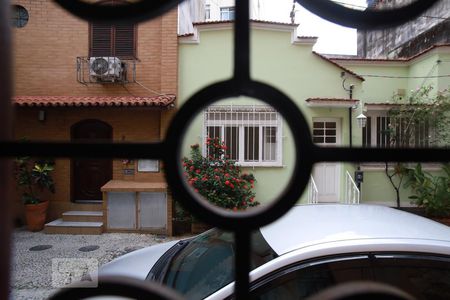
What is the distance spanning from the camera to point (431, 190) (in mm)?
7254

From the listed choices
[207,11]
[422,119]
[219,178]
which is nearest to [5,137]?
[219,178]

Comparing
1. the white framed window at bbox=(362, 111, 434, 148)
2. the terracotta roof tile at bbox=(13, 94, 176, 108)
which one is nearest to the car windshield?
the terracotta roof tile at bbox=(13, 94, 176, 108)

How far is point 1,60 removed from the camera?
494 mm

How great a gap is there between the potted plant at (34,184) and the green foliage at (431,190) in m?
7.84

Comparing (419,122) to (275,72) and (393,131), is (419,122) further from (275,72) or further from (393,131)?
(275,72)

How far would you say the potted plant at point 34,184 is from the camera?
668 centimetres

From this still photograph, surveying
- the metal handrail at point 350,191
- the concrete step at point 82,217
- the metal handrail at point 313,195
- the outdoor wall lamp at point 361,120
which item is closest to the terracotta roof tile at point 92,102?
the concrete step at point 82,217

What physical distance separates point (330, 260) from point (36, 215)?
6.65 meters

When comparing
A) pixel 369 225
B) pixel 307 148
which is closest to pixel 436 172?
pixel 369 225

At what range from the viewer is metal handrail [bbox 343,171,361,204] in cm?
707

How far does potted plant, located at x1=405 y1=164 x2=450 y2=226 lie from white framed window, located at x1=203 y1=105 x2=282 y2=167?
3096 mm

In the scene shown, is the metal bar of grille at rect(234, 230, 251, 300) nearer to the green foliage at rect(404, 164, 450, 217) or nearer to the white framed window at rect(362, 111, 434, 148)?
the white framed window at rect(362, 111, 434, 148)

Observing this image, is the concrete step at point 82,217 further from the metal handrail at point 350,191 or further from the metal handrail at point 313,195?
the metal handrail at point 350,191

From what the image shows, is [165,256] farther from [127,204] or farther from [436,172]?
[436,172]
